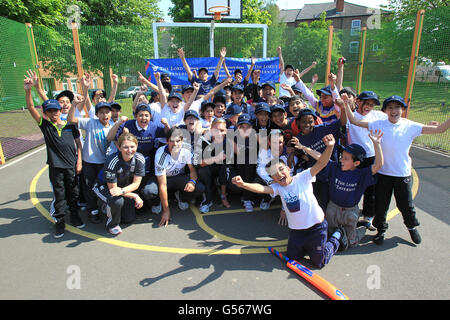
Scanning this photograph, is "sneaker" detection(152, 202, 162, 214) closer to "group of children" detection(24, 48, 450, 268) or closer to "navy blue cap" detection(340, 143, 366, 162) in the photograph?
"group of children" detection(24, 48, 450, 268)

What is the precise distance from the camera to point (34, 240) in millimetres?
3775

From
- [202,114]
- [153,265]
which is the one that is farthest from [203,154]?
[153,265]

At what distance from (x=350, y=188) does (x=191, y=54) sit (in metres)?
8.94

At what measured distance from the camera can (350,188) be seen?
11.4 ft

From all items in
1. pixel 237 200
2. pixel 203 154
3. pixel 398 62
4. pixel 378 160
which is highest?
pixel 398 62

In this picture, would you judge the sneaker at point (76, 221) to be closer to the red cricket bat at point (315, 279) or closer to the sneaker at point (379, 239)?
the red cricket bat at point (315, 279)

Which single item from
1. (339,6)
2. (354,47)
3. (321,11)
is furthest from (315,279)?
(321,11)

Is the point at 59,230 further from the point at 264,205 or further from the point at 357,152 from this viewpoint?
the point at 357,152

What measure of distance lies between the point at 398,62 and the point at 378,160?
23.5 ft

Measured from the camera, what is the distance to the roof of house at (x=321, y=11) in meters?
54.0

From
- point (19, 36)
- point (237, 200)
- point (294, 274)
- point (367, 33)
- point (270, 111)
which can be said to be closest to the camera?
point (294, 274)

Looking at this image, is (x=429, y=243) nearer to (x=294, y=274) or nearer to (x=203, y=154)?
(x=294, y=274)

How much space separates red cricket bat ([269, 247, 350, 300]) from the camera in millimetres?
2645
